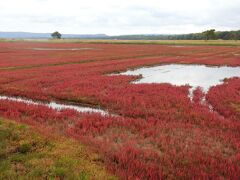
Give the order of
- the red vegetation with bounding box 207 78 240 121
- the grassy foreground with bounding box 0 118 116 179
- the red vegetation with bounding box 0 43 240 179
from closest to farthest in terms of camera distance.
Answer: the grassy foreground with bounding box 0 118 116 179, the red vegetation with bounding box 0 43 240 179, the red vegetation with bounding box 207 78 240 121

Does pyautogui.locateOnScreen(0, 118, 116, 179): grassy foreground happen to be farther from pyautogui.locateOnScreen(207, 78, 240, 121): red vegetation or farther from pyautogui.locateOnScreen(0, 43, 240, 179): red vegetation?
pyautogui.locateOnScreen(207, 78, 240, 121): red vegetation

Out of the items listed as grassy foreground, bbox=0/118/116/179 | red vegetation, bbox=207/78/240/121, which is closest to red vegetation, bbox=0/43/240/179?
red vegetation, bbox=207/78/240/121

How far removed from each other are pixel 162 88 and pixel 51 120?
437 inches

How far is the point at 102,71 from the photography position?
1410 inches

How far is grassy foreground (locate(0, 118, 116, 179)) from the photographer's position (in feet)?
28.0

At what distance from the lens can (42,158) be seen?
9633 millimetres

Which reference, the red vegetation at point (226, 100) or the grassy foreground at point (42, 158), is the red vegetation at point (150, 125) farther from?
the grassy foreground at point (42, 158)

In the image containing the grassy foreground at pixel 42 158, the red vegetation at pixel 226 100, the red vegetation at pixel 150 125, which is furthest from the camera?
the red vegetation at pixel 226 100

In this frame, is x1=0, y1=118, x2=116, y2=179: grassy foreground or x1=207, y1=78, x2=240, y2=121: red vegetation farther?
x1=207, y1=78, x2=240, y2=121: red vegetation

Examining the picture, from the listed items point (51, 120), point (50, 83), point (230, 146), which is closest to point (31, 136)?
point (51, 120)

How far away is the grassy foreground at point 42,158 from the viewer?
8.52m

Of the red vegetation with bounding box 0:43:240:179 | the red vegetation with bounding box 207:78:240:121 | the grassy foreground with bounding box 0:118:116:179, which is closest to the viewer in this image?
the grassy foreground with bounding box 0:118:116:179

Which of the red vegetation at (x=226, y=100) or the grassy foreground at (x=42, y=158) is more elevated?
the grassy foreground at (x=42, y=158)

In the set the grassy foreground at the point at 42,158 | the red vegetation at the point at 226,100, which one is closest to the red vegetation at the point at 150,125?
the red vegetation at the point at 226,100
